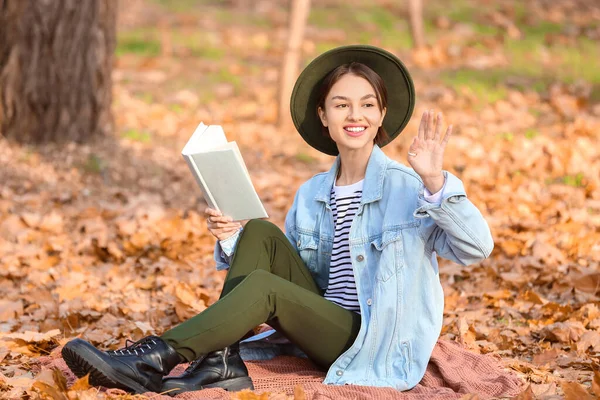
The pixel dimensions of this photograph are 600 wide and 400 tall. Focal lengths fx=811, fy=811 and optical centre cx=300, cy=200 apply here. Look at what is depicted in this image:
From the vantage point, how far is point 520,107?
9555mm

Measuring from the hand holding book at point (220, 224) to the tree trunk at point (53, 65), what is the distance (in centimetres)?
404

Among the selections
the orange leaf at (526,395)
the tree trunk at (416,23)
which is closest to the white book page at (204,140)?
the orange leaf at (526,395)

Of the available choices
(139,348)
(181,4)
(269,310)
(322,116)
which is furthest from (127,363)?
(181,4)

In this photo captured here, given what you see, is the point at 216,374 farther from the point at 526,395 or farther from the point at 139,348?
the point at 526,395

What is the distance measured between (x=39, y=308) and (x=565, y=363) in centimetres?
283

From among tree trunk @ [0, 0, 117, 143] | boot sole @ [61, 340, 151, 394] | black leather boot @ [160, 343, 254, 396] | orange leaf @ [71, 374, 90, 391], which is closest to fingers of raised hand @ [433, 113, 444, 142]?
black leather boot @ [160, 343, 254, 396]

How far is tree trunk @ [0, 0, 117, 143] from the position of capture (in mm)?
6867

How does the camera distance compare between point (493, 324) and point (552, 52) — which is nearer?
point (493, 324)

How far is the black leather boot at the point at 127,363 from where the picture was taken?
2.88m

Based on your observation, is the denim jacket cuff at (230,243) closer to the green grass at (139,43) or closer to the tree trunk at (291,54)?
the tree trunk at (291,54)

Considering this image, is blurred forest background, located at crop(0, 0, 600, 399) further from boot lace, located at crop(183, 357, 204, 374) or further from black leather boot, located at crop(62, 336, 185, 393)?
boot lace, located at crop(183, 357, 204, 374)

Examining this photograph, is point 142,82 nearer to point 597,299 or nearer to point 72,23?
point 72,23

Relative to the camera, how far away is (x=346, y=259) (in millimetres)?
3408

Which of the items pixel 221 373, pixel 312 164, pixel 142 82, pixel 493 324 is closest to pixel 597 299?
pixel 493 324
